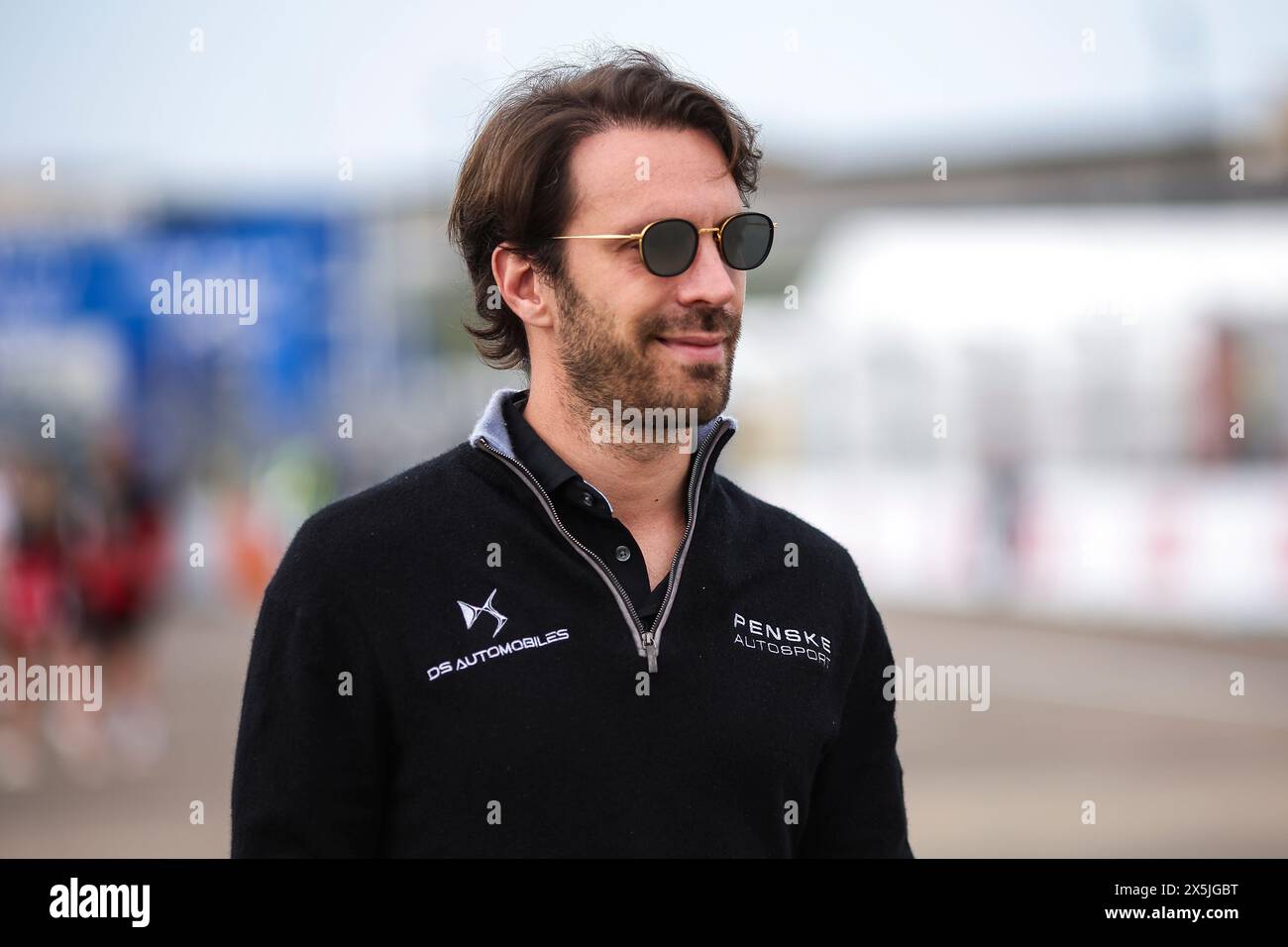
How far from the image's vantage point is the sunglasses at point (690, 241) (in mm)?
2443

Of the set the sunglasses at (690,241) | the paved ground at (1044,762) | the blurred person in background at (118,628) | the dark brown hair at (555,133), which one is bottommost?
the paved ground at (1044,762)

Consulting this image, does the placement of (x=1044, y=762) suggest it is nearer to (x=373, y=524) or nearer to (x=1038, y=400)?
(x=1038, y=400)

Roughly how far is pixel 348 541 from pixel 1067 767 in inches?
364

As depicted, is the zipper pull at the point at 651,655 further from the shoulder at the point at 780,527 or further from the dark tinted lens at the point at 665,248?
the dark tinted lens at the point at 665,248

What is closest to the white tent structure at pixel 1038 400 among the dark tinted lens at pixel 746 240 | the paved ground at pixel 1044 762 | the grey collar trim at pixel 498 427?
the paved ground at pixel 1044 762

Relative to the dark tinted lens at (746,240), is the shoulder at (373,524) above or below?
below

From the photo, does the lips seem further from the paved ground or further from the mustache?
the paved ground

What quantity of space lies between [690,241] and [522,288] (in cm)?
35

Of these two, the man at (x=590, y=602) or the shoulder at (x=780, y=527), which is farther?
the shoulder at (x=780, y=527)

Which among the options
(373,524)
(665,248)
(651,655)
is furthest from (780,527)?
(373,524)

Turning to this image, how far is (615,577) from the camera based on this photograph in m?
2.44

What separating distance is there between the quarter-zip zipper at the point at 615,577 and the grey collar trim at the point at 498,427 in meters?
0.01

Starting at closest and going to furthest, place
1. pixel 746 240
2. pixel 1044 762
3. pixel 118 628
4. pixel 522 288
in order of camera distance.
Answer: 1. pixel 746 240
2. pixel 522 288
3. pixel 118 628
4. pixel 1044 762

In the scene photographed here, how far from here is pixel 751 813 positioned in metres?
2.36
